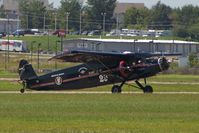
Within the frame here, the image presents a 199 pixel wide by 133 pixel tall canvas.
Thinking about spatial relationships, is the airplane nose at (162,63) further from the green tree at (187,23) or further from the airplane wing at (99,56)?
the green tree at (187,23)

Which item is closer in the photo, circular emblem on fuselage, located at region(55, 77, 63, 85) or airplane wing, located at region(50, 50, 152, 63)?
airplane wing, located at region(50, 50, 152, 63)

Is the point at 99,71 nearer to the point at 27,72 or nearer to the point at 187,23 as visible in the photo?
the point at 27,72

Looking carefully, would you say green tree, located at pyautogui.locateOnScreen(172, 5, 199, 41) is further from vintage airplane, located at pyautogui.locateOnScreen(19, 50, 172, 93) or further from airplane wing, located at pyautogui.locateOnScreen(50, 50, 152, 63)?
airplane wing, located at pyautogui.locateOnScreen(50, 50, 152, 63)

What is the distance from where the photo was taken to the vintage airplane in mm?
46094

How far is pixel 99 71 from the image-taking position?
155ft

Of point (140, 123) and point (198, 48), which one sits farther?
point (198, 48)

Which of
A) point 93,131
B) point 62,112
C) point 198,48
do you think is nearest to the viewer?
point 93,131

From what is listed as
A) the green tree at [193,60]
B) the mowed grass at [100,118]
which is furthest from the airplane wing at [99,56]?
the green tree at [193,60]

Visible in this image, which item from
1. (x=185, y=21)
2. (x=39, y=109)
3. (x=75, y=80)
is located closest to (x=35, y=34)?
(x=185, y=21)

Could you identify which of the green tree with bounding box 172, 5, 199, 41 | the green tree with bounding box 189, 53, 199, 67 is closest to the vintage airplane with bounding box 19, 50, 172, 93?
the green tree with bounding box 189, 53, 199, 67

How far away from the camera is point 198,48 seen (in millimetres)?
123250

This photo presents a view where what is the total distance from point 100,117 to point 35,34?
156 m

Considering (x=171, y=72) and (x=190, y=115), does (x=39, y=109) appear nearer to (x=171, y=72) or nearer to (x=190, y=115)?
(x=190, y=115)

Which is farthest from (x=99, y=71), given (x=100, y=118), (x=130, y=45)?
(x=130, y=45)
